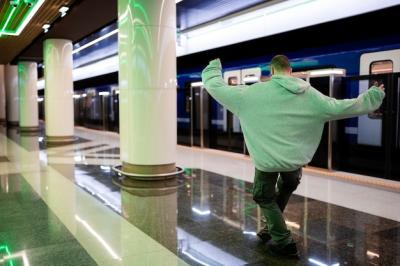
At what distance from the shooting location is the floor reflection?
12.3 feet

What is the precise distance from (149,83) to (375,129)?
4.55 m

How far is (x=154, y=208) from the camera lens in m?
5.46

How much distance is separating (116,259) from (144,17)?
4575 millimetres

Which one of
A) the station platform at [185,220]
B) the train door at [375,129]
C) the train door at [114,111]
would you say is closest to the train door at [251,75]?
the train door at [375,129]

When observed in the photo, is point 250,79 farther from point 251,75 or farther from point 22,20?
point 22,20

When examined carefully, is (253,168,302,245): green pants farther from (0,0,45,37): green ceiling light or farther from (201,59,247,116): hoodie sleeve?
(0,0,45,37): green ceiling light

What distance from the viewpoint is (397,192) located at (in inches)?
249

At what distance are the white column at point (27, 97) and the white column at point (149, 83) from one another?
14199 mm

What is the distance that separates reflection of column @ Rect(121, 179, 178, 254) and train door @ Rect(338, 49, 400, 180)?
3.88 meters

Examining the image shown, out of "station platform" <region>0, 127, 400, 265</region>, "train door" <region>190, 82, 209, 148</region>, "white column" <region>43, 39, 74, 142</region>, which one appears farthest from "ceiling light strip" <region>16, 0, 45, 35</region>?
"train door" <region>190, 82, 209, 148</region>

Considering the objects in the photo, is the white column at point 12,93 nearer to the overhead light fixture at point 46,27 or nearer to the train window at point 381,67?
the overhead light fixture at point 46,27

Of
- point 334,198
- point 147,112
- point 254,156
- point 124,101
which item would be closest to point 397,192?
point 334,198

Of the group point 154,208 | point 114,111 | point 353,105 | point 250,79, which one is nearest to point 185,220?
point 154,208

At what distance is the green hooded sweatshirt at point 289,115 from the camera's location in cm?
353
